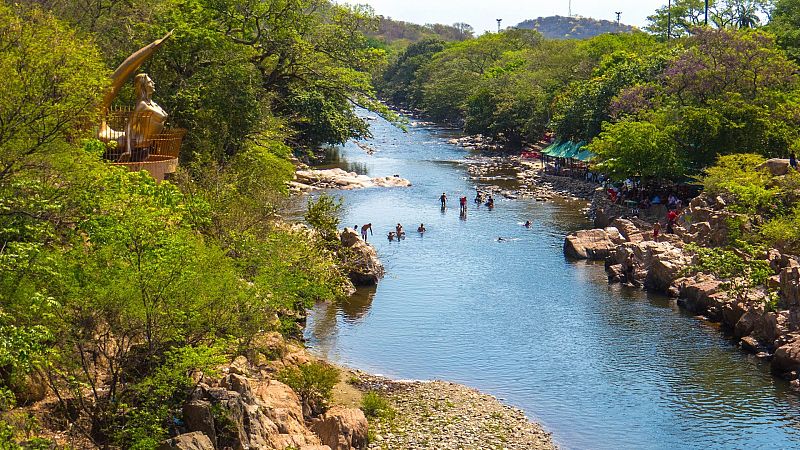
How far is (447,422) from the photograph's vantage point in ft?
92.2

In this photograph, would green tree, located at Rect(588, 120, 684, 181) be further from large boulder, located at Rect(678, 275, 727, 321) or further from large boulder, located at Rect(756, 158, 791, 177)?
large boulder, located at Rect(678, 275, 727, 321)

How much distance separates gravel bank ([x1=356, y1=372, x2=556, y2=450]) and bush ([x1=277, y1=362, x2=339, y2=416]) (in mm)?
1606

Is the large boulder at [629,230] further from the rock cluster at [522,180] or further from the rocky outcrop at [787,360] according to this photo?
the rocky outcrop at [787,360]

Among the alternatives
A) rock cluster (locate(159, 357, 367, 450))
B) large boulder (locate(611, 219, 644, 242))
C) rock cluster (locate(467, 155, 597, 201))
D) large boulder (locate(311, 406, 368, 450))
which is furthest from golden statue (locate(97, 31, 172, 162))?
rock cluster (locate(467, 155, 597, 201))

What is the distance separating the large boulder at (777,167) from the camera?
51688 millimetres

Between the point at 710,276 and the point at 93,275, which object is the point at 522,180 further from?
the point at 93,275

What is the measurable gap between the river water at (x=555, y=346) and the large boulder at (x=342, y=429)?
6.38 metres

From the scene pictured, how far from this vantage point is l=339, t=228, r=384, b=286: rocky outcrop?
1790 inches

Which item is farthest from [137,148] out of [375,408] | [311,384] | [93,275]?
[93,275]

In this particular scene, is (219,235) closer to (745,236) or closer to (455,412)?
(455,412)

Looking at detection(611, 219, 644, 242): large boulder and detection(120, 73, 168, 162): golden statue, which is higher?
detection(120, 73, 168, 162): golden statue

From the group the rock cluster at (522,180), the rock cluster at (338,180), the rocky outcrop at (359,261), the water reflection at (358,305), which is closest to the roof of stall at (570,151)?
Result: the rock cluster at (522,180)

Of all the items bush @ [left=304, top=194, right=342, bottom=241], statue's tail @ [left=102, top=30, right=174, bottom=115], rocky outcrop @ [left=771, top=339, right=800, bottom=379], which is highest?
statue's tail @ [left=102, top=30, right=174, bottom=115]

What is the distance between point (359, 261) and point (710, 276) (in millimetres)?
15478
